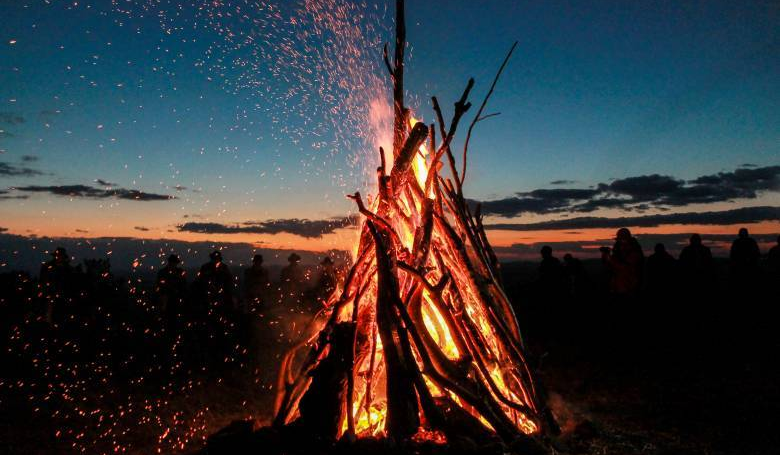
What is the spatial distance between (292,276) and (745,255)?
10.7 m

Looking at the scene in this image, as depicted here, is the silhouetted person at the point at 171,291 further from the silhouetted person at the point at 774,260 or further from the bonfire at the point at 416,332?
the silhouetted person at the point at 774,260

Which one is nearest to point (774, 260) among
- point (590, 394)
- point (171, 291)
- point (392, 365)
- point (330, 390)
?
point (590, 394)

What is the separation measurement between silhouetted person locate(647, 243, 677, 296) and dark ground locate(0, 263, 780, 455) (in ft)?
2.71

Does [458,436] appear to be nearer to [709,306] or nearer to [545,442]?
[545,442]

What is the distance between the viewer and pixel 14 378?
6820 mm

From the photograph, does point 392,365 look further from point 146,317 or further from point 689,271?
point 689,271

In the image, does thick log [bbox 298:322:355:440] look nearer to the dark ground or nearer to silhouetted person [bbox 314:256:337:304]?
the dark ground

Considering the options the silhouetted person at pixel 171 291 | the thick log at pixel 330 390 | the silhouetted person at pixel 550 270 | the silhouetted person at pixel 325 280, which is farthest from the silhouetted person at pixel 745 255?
the silhouetted person at pixel 171 291

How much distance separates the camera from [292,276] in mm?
11570

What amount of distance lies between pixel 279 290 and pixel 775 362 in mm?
10014

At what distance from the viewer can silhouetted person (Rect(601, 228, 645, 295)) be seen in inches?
357

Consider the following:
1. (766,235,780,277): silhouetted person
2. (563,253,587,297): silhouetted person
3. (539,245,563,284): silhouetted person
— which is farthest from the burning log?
(766,235,780,277): silhouetted person

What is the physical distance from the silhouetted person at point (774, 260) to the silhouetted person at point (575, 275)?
13.4 feet

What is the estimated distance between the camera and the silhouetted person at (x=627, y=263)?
9.07 meters
